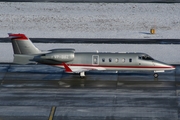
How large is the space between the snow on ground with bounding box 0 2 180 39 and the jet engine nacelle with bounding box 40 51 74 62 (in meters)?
16.1

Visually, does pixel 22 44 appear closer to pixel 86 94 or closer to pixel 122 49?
pixel 86 94

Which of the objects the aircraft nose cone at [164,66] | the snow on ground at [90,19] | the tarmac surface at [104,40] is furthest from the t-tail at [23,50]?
the snow on ground at [90,19]

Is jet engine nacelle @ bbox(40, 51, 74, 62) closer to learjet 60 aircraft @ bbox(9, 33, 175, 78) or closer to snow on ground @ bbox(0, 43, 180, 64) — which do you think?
learjet 60 aircraft @ bbox(9, 33, 175, 78)

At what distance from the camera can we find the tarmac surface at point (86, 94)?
44062mm

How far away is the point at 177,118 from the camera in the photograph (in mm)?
42844

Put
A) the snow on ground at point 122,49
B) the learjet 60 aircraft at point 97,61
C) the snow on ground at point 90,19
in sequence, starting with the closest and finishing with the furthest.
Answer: the learjet 60 aircraft at point 97,61 < the snow on ground at point 122,49 < the snow on ground at point 90,19

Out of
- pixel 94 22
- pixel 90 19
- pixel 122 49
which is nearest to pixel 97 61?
pixel 122 49

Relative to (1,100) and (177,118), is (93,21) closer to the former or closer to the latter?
(1,100)

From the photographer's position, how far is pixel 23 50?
5331 cm

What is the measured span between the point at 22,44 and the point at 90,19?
22651mm

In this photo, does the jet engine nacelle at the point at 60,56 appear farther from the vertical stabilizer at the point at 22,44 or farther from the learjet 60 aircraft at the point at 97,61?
the vertical stabilizer at the point at 22,44

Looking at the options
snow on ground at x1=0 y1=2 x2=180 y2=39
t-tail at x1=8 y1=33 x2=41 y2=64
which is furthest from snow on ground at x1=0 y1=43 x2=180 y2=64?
t-tail at x1=8 y1=33 x2=41 y2=64

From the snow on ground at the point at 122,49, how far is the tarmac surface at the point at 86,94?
310 cm

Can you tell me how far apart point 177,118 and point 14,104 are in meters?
12.4
